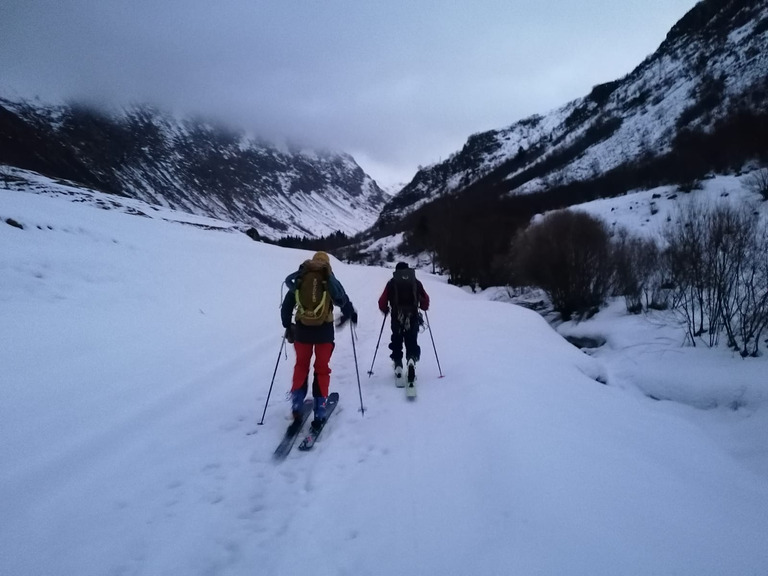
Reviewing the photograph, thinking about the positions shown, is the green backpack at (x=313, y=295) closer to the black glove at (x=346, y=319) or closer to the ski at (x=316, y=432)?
the black glove at (x=346, y=319)

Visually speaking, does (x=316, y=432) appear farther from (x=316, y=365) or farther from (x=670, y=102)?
(x=670, y=102)

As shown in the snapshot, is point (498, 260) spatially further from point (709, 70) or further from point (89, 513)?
point (709, 70)

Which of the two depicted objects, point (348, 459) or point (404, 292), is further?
point (404, 292)

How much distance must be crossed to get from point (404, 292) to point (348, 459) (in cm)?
298

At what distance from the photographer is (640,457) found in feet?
13.5

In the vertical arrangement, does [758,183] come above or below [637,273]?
above

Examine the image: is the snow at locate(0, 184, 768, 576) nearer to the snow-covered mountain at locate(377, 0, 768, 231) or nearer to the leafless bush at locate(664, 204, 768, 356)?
the leafless bush at locate(664, 204, 768, 356)

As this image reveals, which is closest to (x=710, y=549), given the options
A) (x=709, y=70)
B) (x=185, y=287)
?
(x=185, y=287)

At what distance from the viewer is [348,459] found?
393 centimetres

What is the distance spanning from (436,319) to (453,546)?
10.2 meters

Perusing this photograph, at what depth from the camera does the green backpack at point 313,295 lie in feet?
15.0

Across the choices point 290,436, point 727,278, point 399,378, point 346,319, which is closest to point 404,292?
point 399,378

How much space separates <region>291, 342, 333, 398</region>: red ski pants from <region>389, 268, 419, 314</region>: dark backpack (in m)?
1.85

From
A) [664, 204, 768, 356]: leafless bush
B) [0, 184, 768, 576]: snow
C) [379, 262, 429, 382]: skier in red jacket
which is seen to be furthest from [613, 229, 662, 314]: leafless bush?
[379, 262, 429, 382]: skier in red jacket
